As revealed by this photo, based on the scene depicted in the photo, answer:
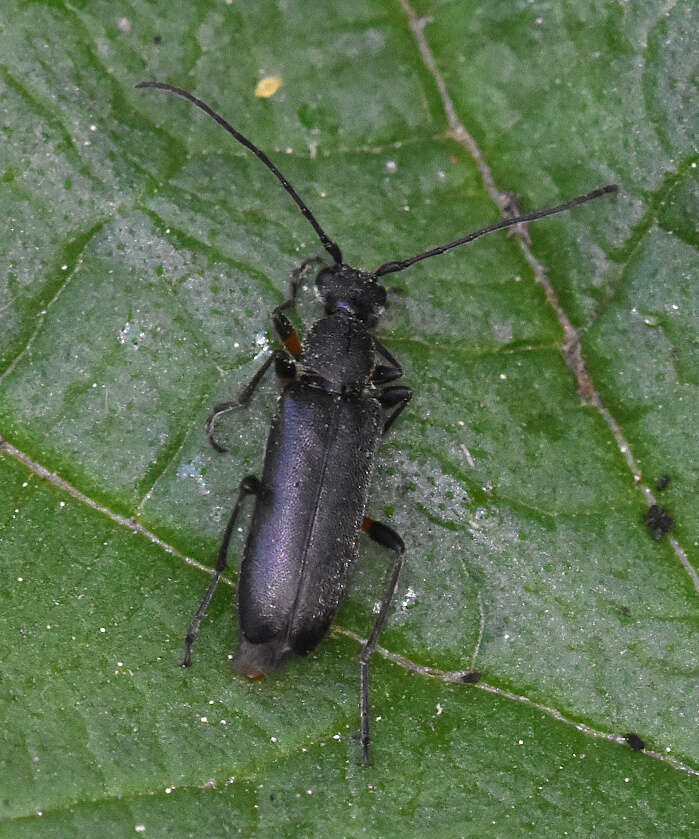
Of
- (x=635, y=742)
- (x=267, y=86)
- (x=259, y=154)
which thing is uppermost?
(x=267, y=86)

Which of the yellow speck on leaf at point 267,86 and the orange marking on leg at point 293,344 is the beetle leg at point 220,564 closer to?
the orange marking on leg at point 293,344

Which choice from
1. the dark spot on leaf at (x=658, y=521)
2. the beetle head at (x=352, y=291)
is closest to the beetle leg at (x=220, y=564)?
the beetle head at (x=352, y=291)

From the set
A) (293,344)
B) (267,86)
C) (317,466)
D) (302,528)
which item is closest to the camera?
(302,528)

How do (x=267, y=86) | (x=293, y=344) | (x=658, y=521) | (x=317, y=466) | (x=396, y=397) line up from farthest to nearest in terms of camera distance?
1. (x=267, y=86)
2. (x=293, y=344)
3. (x=396, y=397)
4. (x=658, y=521)
5. (x=317, y=466)

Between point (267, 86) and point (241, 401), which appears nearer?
point (241, 401)

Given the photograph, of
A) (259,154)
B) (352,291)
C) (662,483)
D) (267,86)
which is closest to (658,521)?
(662,483)

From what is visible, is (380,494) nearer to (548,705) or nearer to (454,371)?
(454,371)

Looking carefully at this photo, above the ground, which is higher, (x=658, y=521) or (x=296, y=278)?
(x=296, y=278)

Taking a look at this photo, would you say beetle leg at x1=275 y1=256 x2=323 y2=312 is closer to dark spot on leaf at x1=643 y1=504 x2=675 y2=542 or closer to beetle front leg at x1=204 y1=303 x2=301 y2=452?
beetle front leg at x1=204 y1=303 x2=301 y2=452

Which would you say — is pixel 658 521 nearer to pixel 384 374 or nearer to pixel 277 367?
pixel 384 374
